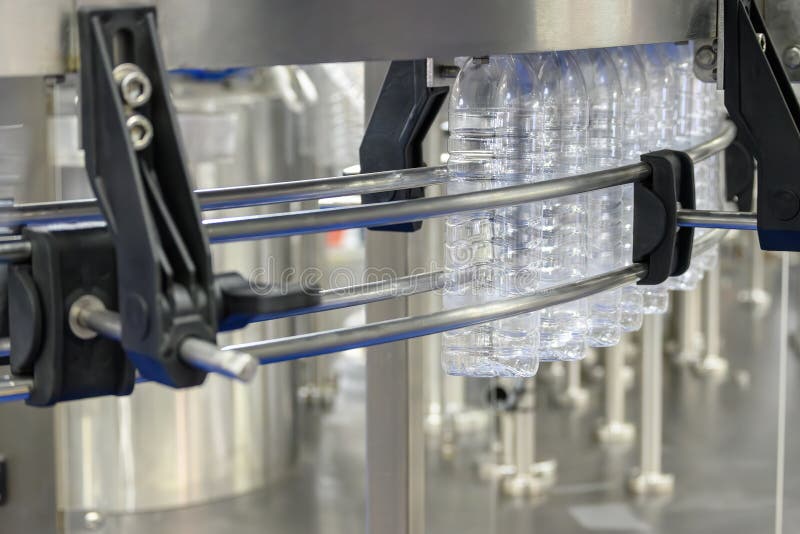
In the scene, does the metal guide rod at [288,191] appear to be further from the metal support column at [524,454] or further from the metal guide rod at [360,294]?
the metal support column at [524,454]

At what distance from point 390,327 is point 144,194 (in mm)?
171

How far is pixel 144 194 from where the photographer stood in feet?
1.91

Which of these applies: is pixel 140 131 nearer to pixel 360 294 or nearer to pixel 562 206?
pixel 360 294

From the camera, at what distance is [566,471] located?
3.26 metres

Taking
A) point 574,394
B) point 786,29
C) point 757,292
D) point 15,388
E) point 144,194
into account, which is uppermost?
point 786,29

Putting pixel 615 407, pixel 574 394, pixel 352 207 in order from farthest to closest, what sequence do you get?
pixel 574 394
pixel 615 407
pixel 352 207

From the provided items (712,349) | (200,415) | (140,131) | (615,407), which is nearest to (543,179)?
(140,131)

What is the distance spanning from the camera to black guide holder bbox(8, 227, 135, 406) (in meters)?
0.61

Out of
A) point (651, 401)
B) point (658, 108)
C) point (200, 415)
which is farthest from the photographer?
point (651, 401)

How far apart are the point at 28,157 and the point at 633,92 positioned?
116 centimetres

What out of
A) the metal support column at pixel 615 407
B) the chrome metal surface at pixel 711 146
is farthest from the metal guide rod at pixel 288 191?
the metal support column at pixel 615 407

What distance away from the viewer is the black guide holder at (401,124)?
1.00m

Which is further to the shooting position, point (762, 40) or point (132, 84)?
point (762, 40)

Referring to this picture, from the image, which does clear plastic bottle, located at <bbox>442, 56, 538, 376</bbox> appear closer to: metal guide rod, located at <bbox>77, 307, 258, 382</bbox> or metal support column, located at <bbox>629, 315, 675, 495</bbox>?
metal guide rod, located at <bbox>77, 307, 258, 382</bbox>
